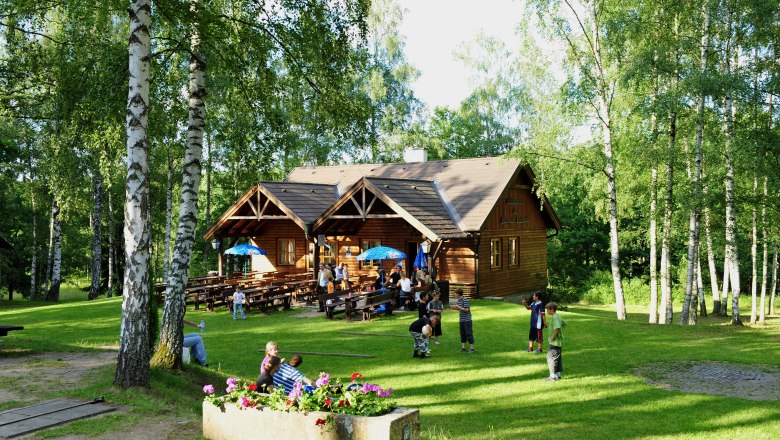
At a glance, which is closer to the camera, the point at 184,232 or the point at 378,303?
Answer: the point at 184,232

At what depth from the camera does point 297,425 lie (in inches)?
281

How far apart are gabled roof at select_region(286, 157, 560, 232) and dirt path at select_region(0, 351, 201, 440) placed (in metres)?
15.4

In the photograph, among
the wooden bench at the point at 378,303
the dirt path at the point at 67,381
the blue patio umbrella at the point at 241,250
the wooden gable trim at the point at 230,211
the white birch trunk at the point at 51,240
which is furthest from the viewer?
the white birch trunk at the point at 51,240

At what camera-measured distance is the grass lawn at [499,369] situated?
959cm

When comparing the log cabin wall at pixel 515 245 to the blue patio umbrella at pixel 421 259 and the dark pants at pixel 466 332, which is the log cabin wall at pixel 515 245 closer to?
the blue patio umbrella at pixel 421 259

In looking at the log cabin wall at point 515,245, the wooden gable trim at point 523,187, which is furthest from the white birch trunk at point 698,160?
the log cabin wall at point 515,245

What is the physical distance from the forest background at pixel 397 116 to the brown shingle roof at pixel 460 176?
7.03 feet

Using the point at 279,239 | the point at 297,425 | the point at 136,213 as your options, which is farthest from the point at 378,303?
the point at 297,425

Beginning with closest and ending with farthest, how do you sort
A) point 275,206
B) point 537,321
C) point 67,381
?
1. point 67,381
2. point 537,321
3. point 275,206

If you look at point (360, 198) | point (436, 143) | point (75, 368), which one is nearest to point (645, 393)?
point (75, 368)

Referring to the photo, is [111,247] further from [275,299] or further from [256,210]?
[275,299]

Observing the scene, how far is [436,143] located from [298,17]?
99.7 ft

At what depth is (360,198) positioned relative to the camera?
26656mm

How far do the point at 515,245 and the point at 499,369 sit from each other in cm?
1696
